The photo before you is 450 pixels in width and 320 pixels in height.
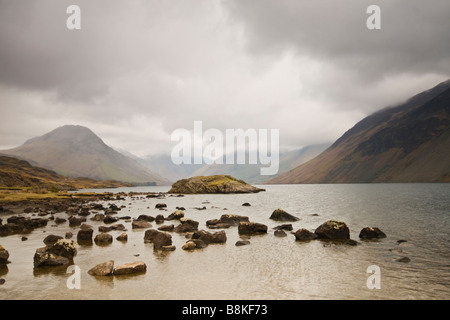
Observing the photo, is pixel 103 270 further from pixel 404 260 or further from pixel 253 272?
pixel 404 260

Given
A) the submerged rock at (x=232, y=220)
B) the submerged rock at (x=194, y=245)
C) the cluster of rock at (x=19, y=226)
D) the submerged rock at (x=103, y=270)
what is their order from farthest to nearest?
the submerged rock at (x=232, y=220), the cluster of rock at (x=19, y=226), the submerged rock at (x=194, y=245), the submerged rock at (x=103, y=270)

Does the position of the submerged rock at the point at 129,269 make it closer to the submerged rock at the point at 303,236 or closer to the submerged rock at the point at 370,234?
the submerged rock at the point at 303,236

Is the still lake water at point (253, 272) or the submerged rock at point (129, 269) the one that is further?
the submerged rock at point (129, 269)

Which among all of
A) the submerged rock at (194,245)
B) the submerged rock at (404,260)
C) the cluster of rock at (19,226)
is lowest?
the cluster of rock at (19,226)

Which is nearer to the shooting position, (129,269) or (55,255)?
(129,269)

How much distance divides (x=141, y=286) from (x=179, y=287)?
6.62 feet

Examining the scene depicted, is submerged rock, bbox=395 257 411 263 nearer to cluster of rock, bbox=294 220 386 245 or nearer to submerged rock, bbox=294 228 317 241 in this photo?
cluster of rock, bbox=294 220 386 245

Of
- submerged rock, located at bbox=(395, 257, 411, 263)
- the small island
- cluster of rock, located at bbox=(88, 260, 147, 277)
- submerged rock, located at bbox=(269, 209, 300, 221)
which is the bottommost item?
the small island

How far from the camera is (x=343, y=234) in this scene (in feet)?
87.1

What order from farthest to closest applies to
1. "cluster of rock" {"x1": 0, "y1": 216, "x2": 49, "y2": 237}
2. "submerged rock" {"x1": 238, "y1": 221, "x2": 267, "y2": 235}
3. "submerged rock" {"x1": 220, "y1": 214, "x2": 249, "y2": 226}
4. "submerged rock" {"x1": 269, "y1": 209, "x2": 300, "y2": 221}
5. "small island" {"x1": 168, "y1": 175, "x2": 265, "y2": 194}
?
"small island" {"x1": 168, "y1": 175, "x2": 265, "y2": 194} < "submerged rock" {"x1": 269, "y1": 209, "x2": 300, "y2": 221} < "submerged rock" {"x1": 220, "y1": 214, "x2": 249, "y2": 226} < "cluster of rock" {"x1": 0, "y1": 216, "x2": 49, "y2": 237} < "submerged rock" {"x1": 238, "y1": 221, "x2": 267, "y2": 235}

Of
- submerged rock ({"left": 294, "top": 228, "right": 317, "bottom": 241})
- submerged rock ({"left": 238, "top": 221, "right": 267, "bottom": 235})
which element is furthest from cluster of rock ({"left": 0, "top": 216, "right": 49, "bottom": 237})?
submerged rock ({"left": 294, "top": 228, "right": 317, "bottom": 241})

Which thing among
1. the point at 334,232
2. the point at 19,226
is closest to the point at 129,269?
A: the point at 334,232

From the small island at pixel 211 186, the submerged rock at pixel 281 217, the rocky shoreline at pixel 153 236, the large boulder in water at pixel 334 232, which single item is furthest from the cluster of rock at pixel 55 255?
the small island at pixel 211 186

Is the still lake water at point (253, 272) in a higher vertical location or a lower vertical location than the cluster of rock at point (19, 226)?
higher
